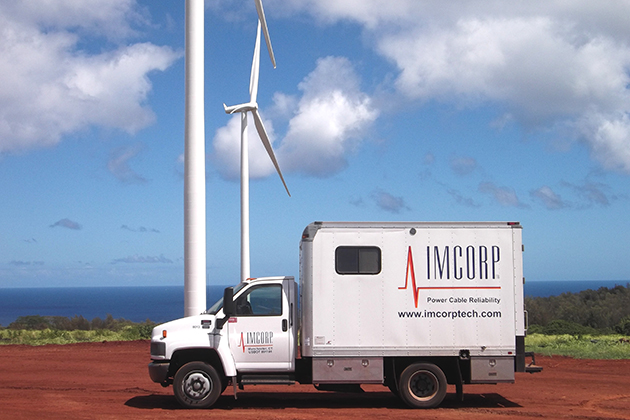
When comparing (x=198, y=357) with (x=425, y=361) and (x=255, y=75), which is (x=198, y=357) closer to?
(x=425, y=361)

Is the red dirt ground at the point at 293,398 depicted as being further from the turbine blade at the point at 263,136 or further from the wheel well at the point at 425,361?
the turbine blade at the point at 263,136

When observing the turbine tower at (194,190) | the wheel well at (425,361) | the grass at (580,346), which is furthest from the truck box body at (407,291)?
the grass at (580,346)

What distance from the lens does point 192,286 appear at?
17484 millimetres

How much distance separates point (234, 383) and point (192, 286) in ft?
18.5

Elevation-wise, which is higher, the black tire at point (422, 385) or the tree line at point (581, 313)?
the black tire at point (422, 385)

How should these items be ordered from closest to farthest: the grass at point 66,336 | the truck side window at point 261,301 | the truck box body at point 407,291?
the truck box body at point 407,291
the truck side window at point 261,301
the grass at point 66,336

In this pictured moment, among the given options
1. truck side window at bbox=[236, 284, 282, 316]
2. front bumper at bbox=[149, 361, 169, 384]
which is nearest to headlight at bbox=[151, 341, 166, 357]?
front bumper at bbox=[149, 361, 169, 384]

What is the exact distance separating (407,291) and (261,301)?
264 cm

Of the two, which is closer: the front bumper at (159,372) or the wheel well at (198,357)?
the front bumper at (159,372)

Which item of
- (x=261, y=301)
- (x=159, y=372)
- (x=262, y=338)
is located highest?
(x=261, y=301)

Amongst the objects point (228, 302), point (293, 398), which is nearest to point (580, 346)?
point (293, 398)

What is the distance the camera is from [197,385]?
12.2 metres

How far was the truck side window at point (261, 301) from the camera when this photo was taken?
12312mm

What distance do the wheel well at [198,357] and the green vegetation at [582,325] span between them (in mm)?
13404
